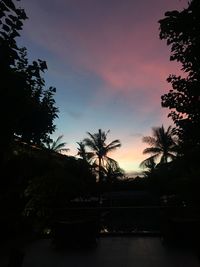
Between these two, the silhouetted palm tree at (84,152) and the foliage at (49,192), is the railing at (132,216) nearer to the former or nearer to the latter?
the foliage at (49,192)

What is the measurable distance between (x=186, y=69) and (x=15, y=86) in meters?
2.23

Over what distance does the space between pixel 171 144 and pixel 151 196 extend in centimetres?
1188

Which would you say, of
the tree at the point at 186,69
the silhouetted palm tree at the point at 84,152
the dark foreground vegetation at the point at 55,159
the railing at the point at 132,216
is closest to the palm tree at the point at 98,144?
the silhouetted palm tree at the point at 84,152

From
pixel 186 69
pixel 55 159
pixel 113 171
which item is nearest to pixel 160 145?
pixel 113 171

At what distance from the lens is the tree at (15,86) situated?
3.20 metres

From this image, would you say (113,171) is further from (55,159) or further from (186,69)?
(186,69)

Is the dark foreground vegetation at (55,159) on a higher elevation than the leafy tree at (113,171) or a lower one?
lower

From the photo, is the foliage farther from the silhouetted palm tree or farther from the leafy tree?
the silhouetted palm tree

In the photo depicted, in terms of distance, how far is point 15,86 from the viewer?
3283 mm

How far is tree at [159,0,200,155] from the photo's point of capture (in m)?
3.90

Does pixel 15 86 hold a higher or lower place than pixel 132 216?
lower

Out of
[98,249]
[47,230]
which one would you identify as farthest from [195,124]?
[47,230]

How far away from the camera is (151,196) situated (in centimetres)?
2916

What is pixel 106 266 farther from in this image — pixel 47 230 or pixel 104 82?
pixel 104 82
